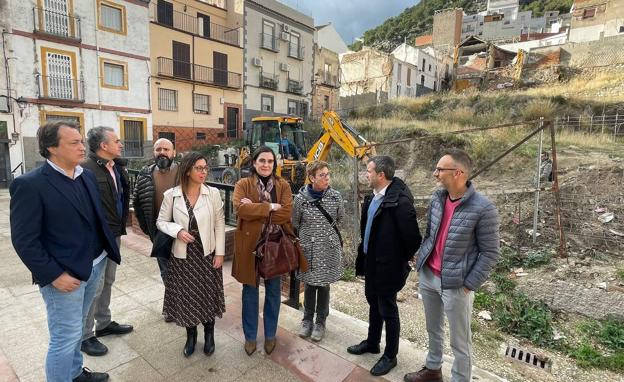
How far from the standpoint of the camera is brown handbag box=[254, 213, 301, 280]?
272cm

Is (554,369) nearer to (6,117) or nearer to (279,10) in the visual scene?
(6,117)

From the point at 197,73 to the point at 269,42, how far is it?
603 cm

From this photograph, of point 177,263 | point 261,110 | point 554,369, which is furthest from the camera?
point 261,110

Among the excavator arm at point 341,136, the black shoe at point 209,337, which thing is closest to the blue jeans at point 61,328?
the black shoe at point 209,337

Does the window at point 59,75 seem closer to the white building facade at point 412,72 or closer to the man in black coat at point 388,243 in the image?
the man in black coat at point 388,243

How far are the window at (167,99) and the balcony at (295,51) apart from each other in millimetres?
9348

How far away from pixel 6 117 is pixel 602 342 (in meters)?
18.9

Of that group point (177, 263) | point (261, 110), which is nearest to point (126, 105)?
point (261, 110)

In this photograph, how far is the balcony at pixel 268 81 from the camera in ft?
76.6

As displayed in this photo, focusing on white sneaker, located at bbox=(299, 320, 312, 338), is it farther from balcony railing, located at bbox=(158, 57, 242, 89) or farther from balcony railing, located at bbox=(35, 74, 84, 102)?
balcony railing, located at bbox=(158, 57, 242, 89)

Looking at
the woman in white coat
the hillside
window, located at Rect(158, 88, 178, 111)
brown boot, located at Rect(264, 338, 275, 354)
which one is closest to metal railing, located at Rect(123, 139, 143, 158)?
window, located at Rect(158, 88, 178, 111)

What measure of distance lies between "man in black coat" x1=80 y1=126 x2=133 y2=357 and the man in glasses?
2516 mm

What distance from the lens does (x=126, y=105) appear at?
17312 mm

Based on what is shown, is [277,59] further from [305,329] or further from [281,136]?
[305,329]
